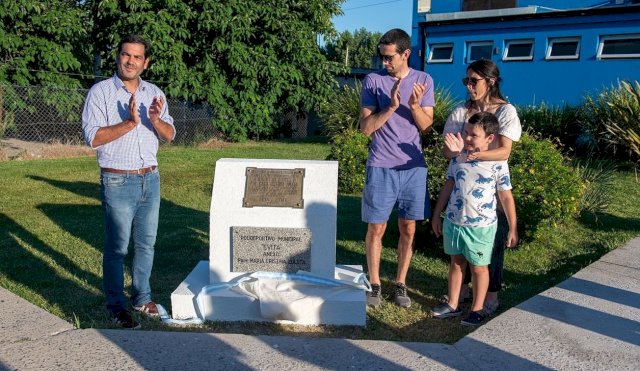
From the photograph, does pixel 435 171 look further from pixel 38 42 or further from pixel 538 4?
pixel 538 4

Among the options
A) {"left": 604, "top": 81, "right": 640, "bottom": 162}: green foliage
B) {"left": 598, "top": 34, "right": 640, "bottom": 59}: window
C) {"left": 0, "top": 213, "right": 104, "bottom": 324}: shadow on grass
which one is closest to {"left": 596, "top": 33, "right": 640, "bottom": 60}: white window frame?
{"left": 598, "top": 34, "right": 640, "bottom": 59}: window

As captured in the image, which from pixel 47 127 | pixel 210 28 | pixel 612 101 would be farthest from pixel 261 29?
pixel 612 101

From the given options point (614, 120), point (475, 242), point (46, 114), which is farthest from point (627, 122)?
point (46, 114)

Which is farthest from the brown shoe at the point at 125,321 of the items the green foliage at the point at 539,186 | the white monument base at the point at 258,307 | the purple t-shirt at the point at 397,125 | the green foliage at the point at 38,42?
the green foliage at the point at 38,42

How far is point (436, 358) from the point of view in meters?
3.31

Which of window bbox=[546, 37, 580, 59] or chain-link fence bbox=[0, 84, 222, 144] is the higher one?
window bbox=[546, 37, 580, 59]

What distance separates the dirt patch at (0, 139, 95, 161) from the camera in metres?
13.5

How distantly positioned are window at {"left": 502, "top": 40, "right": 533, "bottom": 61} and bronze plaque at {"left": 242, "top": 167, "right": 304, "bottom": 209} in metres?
16.7

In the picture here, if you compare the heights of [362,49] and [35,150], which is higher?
[362,49]

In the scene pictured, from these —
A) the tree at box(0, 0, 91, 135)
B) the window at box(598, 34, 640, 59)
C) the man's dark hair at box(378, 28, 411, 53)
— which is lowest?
the man's dark hair at box(378, 28, 411, 53)

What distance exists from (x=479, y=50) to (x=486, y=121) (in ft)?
58.4

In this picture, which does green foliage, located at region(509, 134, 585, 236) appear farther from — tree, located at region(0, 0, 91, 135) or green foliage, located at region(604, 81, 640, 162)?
tree, located at region(0, 0, 91, 135)

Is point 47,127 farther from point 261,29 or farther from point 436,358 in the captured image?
point 436,358

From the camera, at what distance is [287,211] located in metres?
4.32
